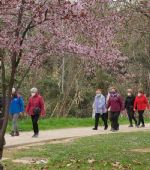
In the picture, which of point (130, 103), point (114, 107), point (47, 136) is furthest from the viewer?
point (130, 103)

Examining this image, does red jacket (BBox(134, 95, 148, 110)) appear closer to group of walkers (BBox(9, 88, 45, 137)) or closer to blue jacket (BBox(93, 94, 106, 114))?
blue jacket (BBox(93, 94, 106, 114))

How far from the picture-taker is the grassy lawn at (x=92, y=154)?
1255 centimetres

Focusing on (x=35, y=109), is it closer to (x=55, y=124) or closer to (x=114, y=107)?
(x=114, y=107)

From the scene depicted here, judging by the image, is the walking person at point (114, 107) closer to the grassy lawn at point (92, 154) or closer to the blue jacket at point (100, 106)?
the blue jacket at point (100, 106)

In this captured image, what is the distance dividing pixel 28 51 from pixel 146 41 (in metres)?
26.4

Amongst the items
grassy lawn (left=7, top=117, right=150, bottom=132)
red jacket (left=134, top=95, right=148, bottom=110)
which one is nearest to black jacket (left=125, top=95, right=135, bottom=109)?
red jacket (left=134, top=95, right=148, bottom=110)

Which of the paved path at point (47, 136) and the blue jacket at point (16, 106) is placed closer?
the paved path at point (47, 136)

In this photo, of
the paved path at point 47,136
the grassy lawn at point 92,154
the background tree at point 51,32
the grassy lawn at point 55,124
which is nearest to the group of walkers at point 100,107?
the paved path at point 47,136

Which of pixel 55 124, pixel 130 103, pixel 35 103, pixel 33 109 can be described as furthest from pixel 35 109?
pixel 130 103

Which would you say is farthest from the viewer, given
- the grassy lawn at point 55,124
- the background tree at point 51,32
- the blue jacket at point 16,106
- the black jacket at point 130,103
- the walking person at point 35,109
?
the black jacket at point 130,103

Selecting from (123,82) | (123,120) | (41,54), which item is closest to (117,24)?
(41,54)

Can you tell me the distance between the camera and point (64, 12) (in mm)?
9805

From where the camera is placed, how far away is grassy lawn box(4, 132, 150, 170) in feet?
41.2

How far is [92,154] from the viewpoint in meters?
14.8
